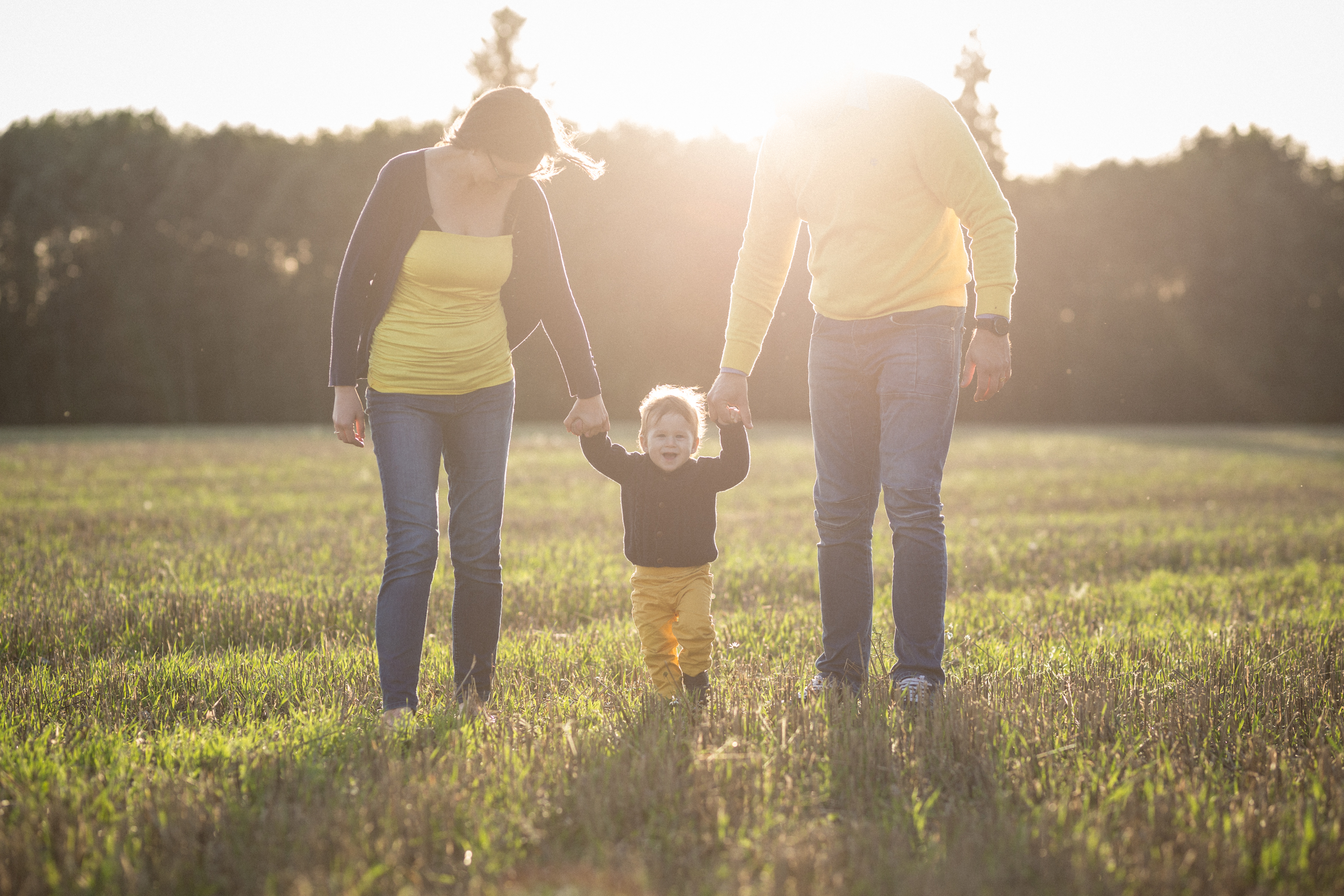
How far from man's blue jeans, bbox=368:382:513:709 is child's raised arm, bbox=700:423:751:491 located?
829mm

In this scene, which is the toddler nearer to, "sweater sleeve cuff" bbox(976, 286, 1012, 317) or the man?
the man

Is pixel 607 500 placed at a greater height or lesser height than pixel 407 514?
lesser

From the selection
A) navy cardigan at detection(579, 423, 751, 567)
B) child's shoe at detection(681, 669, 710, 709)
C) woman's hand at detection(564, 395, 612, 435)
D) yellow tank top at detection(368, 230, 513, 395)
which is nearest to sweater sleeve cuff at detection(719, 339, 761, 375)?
navy cardigan at detection(579, 423, 751, 567)

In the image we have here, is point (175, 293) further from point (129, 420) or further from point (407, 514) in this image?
point (407, 514)

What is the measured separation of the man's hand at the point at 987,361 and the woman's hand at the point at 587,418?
146 cm

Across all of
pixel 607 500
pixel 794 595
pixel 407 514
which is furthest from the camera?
pixel 607 500

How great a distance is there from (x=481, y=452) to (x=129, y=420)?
3966cm

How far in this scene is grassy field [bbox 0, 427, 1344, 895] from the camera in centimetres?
219

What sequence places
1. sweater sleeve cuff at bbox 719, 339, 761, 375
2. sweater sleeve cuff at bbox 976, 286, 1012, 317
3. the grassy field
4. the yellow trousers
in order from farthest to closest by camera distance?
sweater sleeve cuff at bbox 719, 339, 761, 375 → the yellow trousers → sweater sleeve cuff at bbox 976, 286, 1012, 317 → the grassy field

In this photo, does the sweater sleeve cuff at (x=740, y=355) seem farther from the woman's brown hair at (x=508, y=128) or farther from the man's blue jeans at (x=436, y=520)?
the woman's brown hair at (x=508, y=128)

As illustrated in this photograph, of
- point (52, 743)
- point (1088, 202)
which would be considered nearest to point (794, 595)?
point (52, 743)

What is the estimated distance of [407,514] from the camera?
135 inches

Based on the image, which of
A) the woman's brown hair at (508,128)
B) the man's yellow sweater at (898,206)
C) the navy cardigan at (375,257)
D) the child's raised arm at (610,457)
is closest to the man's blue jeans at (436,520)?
the navy cardigan at (375,257)

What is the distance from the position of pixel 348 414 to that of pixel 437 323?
1.54ft
